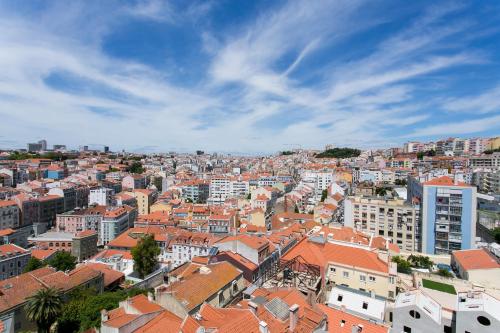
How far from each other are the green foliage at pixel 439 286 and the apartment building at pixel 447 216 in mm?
13449

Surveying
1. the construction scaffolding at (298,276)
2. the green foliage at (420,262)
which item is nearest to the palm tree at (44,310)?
the construction scaffolding at (298,276)

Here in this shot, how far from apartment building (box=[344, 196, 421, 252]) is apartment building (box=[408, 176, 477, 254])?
1.63 metres

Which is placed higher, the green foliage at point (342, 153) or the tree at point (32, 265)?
the green foliage at point (342, 153)

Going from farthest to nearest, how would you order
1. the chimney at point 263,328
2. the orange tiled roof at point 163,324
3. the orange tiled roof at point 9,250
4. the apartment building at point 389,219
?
the apartment building at point 389,219 → the orange tiled roof at point 9,250 → the orange tiled roof at point 163,324 → the chimney at point 263,328

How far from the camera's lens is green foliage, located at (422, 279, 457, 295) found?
23.3m

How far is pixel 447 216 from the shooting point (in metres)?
35.8

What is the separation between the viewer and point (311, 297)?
17641 mm

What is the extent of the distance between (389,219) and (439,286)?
16.1 meters

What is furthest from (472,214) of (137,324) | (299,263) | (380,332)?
(137,324)

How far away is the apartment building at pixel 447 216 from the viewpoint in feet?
114

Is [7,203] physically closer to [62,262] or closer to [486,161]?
[62,262]

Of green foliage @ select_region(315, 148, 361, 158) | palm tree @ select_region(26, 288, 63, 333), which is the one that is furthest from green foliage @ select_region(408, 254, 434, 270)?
green foliage @ select_region(315, 148, 361, 158)

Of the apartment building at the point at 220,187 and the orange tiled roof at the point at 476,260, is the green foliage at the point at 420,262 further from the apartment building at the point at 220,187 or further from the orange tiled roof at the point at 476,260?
the apartment building at the point at 220,187

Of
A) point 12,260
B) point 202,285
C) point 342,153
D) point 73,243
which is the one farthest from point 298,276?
point 342,153
